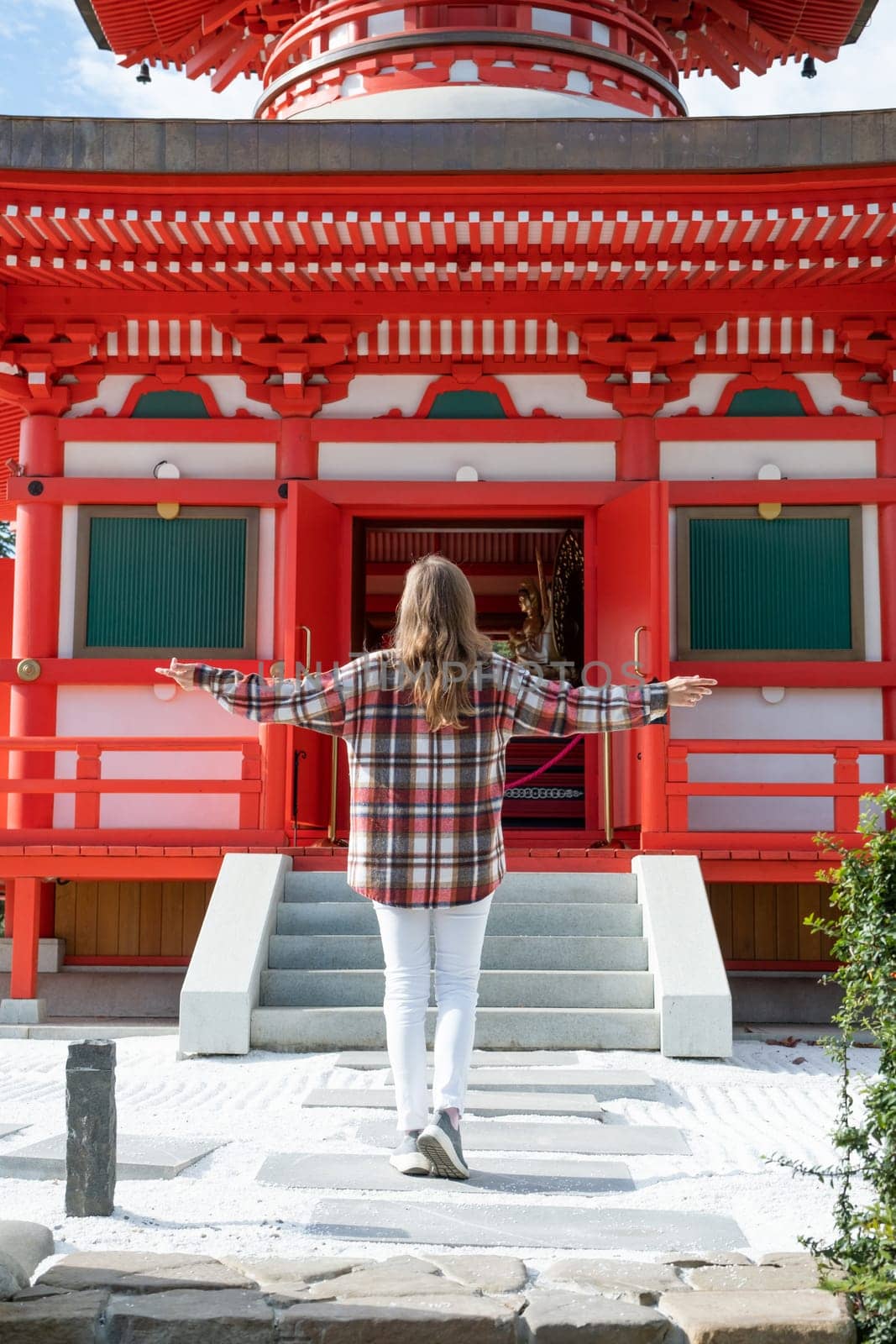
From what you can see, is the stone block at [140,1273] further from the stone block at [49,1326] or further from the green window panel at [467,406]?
the green window panel at [467,406]

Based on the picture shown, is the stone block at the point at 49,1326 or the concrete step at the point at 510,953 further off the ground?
the concrete step at the point at 510,953

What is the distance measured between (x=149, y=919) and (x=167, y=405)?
12.0ft

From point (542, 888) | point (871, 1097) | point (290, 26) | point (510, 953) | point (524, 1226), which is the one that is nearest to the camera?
point (871, 1097)

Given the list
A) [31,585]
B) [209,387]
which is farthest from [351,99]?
[31,585]

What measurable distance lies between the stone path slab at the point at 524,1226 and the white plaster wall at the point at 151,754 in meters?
5.88

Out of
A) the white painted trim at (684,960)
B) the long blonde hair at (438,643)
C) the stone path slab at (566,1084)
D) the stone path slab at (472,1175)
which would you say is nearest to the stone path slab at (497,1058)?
the stone path slab at (566,1084)

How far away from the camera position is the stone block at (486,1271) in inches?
138

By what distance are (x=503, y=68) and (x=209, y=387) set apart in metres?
3.66

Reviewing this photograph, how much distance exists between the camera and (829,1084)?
6848 millimetres

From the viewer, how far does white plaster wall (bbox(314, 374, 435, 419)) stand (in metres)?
10.2

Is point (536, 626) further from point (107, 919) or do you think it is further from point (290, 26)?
point (107, 919)

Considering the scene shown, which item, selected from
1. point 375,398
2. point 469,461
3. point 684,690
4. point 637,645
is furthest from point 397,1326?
point 375,398

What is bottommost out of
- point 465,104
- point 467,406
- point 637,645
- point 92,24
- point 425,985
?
point 425,985

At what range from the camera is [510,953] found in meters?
8.07
